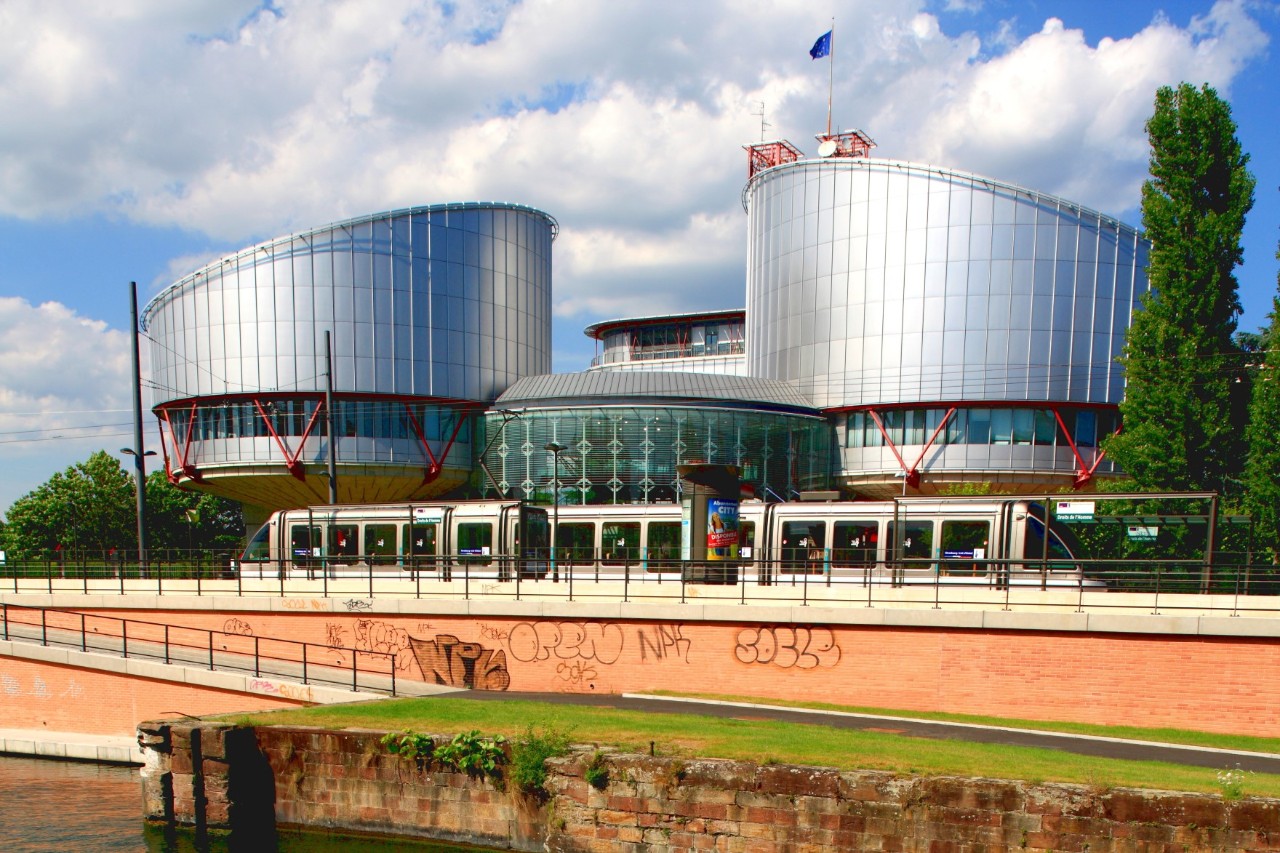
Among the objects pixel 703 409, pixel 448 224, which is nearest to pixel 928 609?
pixel 703 409

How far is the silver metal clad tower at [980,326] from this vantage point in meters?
50.7

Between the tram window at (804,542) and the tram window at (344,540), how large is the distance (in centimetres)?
1405

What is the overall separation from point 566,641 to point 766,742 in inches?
334

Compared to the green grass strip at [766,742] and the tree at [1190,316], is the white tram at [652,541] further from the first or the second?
the tree at [1190,316]

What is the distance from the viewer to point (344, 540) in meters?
30.4

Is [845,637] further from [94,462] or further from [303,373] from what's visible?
[94,462]

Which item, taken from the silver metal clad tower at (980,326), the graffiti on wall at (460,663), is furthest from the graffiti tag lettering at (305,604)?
the silver metal clad tower at (980,326)

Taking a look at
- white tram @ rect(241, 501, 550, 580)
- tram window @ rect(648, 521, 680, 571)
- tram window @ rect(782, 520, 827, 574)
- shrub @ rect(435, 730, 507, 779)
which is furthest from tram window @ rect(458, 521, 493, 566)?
shrub @ rect(435, 730, 507, 779)

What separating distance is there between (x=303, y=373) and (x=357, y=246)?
26.2 feet

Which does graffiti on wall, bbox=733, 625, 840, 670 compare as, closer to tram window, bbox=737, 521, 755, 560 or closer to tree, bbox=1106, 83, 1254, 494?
tram window, bbox=737, 521, 755, 560

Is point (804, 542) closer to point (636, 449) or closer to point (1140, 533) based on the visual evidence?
point (1140, 533)

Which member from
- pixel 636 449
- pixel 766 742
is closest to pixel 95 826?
pixel 766 742

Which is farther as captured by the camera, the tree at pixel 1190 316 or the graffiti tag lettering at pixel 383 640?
the tree at pixel 1190 316

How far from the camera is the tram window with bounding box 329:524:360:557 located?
30.3m
